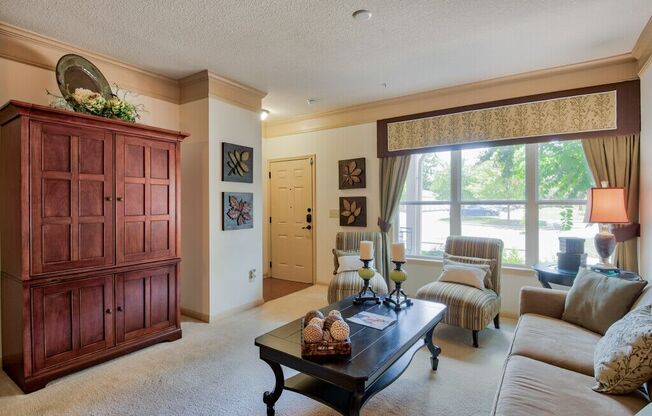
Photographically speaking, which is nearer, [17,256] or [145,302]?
[17,256]

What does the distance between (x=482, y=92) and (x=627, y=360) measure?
10.4 feet

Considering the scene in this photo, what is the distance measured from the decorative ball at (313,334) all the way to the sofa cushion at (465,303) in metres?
1.69

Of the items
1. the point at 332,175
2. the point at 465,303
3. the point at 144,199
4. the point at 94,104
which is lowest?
the point at 465,303

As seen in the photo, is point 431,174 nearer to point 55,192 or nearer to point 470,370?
point 470,370

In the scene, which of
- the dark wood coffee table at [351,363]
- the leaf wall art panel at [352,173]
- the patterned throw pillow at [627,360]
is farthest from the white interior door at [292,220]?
the patterned throw pillow at [627,360]

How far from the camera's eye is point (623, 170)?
314cm

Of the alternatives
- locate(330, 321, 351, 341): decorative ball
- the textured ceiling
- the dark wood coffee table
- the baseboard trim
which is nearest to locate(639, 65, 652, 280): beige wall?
the textured ceiling

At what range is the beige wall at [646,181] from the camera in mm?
2783

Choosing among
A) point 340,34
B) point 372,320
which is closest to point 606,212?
point 372,320

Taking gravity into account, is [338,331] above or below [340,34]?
below

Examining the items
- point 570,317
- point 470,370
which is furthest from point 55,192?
point 570,317

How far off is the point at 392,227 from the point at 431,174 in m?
0.87

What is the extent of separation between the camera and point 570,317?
2.38m

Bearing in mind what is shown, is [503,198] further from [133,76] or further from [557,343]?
[133,76]
